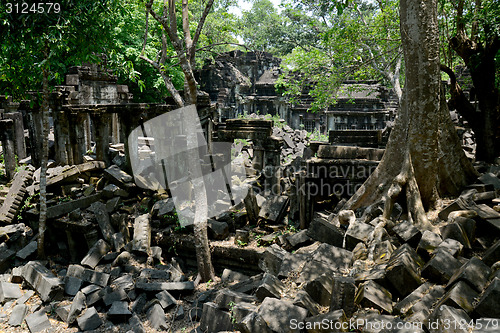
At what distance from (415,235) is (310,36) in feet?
120

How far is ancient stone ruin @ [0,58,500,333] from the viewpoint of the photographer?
404 centimetres

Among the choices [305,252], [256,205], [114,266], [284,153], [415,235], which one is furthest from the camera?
[284,153]

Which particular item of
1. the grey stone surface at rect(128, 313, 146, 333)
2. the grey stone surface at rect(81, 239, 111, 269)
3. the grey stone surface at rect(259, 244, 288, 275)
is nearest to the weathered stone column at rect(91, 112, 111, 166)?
the grey stone surface at rect(81, 239, 111, 269)

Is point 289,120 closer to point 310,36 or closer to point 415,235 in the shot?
point 310,36

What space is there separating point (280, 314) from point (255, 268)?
152 inches

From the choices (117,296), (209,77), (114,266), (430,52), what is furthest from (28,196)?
(209,77)

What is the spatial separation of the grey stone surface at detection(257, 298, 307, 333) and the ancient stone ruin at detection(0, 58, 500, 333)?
2cm

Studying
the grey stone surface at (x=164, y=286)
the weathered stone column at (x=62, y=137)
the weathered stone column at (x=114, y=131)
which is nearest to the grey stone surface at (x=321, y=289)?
the grey stone surface at (x=164, y=286)

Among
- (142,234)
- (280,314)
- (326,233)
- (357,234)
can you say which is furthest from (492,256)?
(142,234)

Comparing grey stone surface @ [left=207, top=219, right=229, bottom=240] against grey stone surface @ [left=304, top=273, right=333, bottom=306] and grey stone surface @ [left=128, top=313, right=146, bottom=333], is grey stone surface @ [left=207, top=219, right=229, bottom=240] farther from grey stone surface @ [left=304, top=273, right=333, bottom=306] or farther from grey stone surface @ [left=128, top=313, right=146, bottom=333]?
grey stone surface @ [left=304, top=273, right=333, bottom=306]

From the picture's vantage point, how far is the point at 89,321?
612 cm

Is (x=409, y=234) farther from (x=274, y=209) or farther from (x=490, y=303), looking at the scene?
(x=274, y=209)

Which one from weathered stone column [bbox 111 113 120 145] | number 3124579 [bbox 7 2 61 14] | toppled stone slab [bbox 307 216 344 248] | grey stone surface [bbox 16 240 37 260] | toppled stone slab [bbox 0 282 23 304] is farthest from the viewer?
weathered stone column [bbox 111 113 120 145]

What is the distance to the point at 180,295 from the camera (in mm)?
7023
